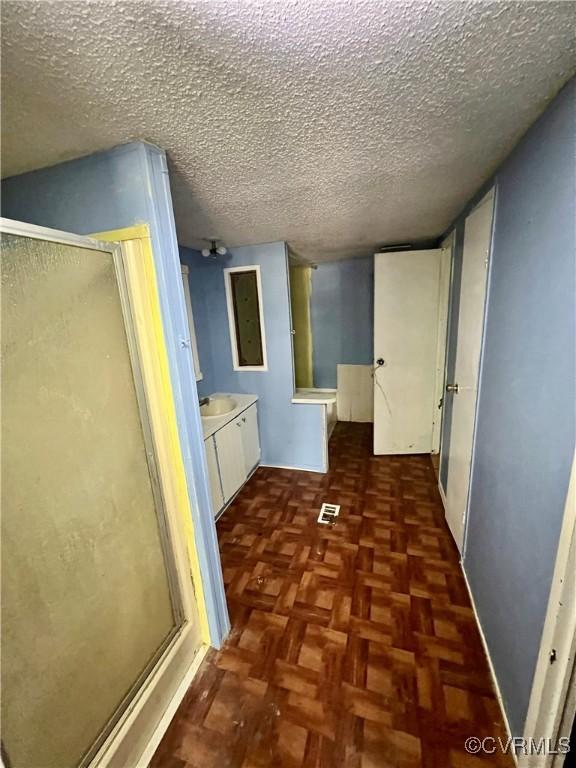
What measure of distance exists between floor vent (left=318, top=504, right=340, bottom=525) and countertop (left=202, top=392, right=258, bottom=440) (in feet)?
3.37

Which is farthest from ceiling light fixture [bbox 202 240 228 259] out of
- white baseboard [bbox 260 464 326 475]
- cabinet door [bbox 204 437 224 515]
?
white baseboard [bbox 260 464 326 475]

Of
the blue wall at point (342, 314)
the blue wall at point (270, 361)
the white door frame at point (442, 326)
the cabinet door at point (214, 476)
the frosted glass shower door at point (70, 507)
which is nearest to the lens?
the frosted glass shower door at point (70, 507)

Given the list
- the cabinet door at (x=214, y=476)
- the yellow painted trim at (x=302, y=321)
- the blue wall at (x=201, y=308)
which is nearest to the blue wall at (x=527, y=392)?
the cabinet door at (x=214, y=476)

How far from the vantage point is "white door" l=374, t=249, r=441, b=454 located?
2549 millimetres

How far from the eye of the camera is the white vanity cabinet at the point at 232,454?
2.14 m

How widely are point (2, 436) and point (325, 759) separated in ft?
4.82

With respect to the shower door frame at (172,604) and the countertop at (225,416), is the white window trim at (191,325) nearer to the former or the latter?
the countertop at (225,416)

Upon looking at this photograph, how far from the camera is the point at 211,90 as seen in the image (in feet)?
2.46

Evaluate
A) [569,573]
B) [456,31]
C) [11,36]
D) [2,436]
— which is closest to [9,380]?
[2,436]

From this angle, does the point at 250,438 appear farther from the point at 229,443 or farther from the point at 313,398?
the point at 313,398

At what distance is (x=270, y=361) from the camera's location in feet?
8.91

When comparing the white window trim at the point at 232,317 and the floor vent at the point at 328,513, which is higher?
the white window trim at the point at 232,317

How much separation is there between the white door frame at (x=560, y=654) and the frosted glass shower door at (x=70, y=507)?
132 cm

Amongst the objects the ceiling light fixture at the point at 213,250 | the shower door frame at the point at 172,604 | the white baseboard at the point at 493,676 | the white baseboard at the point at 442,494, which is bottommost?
the white baseboard at the point at 493,676
